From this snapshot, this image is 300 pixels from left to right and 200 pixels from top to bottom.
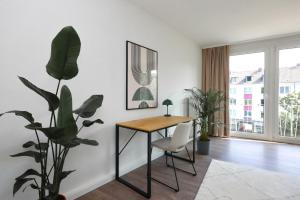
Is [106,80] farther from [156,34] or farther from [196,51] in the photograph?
[196,51]

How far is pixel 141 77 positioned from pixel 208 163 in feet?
5.99

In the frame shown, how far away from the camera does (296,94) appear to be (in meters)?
3.92

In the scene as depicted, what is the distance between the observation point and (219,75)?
4.58 m

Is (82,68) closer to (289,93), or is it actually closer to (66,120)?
(66,120)

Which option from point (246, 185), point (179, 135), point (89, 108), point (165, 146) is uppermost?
point (89, 108)

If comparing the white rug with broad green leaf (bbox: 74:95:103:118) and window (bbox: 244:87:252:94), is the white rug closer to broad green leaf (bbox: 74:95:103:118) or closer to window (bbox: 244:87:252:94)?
broad green leaf (bbox: 74:95:103:118)

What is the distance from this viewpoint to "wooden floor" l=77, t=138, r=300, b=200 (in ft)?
6.52

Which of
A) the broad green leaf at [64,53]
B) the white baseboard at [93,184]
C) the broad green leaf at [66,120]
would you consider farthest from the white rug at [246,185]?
the broad green leaf at [64,53]

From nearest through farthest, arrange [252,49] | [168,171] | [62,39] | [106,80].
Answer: [62,39], [106,80], [168,171], [252,49]

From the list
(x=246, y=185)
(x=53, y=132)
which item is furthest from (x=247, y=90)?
(x=53, y=132)

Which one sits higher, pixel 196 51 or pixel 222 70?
pixel 196 51

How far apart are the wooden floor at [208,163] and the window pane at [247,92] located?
504 mm

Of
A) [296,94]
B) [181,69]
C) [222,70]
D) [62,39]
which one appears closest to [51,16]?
[62,39]

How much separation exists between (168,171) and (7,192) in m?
1.90
